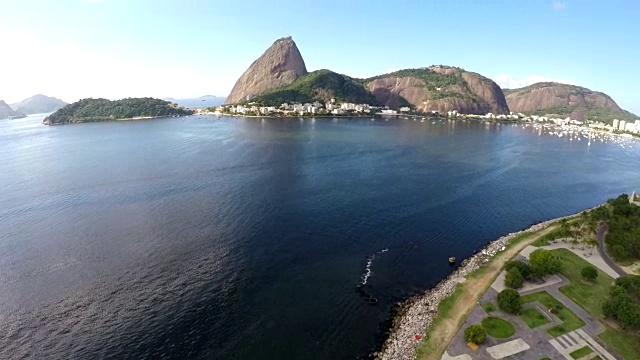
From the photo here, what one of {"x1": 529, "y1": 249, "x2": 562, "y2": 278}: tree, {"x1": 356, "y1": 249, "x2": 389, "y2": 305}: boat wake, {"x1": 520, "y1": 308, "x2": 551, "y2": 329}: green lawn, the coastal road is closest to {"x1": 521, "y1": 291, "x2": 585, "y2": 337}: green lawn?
{"x1": 520, "y1": 308, "x2": 551, "y2": 329}: green lawn

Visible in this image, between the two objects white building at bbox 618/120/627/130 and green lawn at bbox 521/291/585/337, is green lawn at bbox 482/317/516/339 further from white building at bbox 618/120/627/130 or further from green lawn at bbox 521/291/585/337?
white building at bbox 618/120/627/130

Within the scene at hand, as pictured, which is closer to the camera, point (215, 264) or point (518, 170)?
point (215, 264)

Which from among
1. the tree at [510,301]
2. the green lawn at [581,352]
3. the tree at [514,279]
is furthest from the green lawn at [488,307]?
the green lawn at [581,352]

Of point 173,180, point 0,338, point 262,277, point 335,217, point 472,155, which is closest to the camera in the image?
point 0,338

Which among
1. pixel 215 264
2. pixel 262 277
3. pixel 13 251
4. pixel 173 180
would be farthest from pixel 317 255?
pixel 173 180

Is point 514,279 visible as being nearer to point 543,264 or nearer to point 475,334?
point 543,264

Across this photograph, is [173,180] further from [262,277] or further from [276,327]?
[276,327]

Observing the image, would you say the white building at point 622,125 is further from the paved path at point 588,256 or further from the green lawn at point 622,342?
the green lawn at point 622,342
